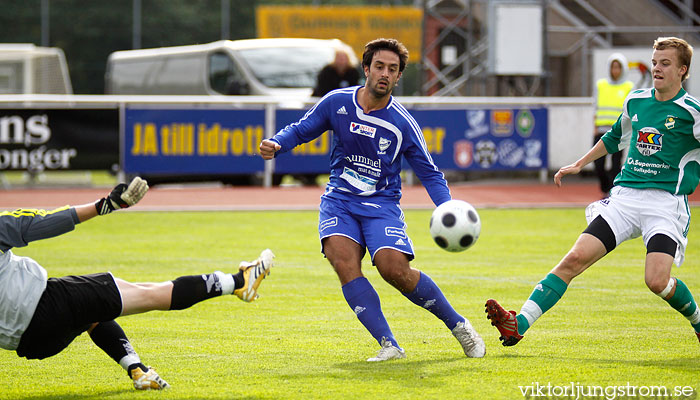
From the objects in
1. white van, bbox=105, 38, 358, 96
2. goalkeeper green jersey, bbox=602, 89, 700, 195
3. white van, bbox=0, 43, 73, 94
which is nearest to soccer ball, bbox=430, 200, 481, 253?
goalkeeper green jersey, bbox=602, 89, 700, 195

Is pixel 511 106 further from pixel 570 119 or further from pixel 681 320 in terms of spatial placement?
pixel 681 320

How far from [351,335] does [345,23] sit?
117ft

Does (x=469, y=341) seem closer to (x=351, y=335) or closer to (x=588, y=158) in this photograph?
(x=351, y=335)

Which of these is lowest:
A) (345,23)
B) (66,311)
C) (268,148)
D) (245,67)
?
(66,311)

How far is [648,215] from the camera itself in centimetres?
659

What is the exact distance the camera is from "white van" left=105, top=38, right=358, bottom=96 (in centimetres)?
2317

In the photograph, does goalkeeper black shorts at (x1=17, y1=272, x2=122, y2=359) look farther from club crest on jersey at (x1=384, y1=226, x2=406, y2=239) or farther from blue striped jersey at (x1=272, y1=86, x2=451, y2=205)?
club crest on jersey at (x1=384, y1=226, x2=406, y2=239)

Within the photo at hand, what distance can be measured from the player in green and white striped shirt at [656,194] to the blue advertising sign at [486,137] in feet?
44.6

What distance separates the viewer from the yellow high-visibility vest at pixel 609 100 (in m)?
15.9

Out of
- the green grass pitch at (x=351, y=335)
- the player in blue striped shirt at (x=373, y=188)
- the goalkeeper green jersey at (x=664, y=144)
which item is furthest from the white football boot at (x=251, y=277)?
the goalkeeper green jersey at (x=664, y=144)

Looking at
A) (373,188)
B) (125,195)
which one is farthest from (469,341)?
(125,195)

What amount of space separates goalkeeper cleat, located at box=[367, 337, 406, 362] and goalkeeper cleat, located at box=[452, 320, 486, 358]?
0.39 metres

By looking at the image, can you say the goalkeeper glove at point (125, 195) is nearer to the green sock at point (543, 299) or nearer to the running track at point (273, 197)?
the green sock at point (543, 299)

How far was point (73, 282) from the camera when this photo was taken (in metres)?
5.34
